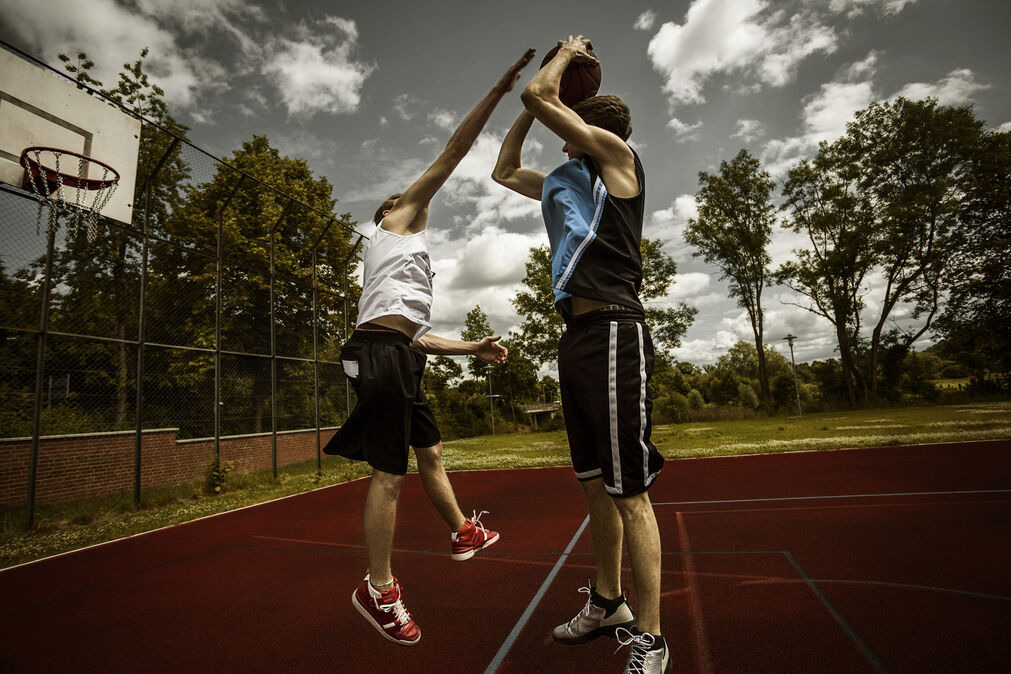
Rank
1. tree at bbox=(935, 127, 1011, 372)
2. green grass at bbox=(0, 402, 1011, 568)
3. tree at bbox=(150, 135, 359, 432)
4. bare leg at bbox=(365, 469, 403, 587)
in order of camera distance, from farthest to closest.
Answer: tree at bbox=(935, 127, 1011, 372), tree at bbox=(150, 135, 359, 432), green grass at bbox=(0, 402, 1011, 568), bare leg at bbox=(365, 469, 403, 587)

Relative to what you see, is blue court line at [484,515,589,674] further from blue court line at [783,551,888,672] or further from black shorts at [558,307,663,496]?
blue court line at [783,551,888,672]

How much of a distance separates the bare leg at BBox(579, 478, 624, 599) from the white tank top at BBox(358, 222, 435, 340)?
→ 115cm

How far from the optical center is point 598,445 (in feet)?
5.98

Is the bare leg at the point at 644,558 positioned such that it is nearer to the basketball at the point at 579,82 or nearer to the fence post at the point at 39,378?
the basketball at the point at 579,82

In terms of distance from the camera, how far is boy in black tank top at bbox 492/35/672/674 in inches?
68.9

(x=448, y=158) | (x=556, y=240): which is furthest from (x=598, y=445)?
(x=448, y=158)

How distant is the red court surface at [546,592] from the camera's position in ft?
6.80

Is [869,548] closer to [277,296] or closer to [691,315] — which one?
[277,296]

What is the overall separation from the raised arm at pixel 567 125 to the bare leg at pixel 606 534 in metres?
1.33

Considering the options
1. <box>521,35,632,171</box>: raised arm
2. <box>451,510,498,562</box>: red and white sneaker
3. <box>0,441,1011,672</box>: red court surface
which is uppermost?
<box>521,35,632,171</box>: raised arm

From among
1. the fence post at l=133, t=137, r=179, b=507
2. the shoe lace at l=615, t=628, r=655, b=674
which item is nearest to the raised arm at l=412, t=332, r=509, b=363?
the shoe lace at l=615, t=628, r=655, b=674

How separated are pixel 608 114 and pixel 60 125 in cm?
805

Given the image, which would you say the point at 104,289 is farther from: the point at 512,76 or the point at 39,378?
the point at 512,76

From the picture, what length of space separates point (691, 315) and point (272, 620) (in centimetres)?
2122
